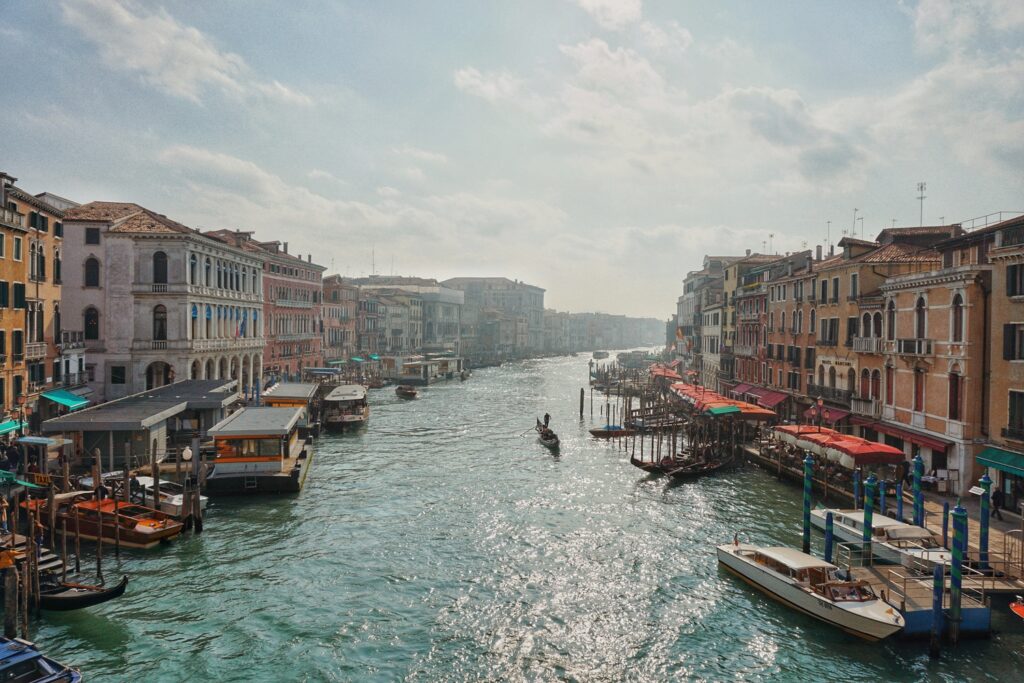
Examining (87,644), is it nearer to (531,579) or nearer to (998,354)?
(531,579)

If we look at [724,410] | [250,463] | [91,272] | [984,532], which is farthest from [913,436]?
[91,272]

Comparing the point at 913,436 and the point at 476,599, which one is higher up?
the point at 913,436

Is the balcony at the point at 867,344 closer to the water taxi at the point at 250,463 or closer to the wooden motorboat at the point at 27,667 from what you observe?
the water taxi at the point at 250,463

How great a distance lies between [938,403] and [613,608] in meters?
17.9

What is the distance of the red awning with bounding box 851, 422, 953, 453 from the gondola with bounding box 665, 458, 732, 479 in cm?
745

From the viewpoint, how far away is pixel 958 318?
26.0 m

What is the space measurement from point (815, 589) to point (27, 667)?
56.5 ft

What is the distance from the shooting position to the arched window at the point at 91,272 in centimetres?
4203

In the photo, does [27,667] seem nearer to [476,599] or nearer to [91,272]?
[476,599]

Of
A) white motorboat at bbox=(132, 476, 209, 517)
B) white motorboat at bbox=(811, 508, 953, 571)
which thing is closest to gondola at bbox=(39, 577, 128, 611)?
white motorboat at bbox=(132, 476, 209, 517)

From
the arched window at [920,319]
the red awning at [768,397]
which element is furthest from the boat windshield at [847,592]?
the red awning at [768,397]

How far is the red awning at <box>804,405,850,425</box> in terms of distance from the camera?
3459 cm

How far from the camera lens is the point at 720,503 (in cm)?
2806

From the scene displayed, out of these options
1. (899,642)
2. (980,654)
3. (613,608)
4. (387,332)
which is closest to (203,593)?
(613,608)
